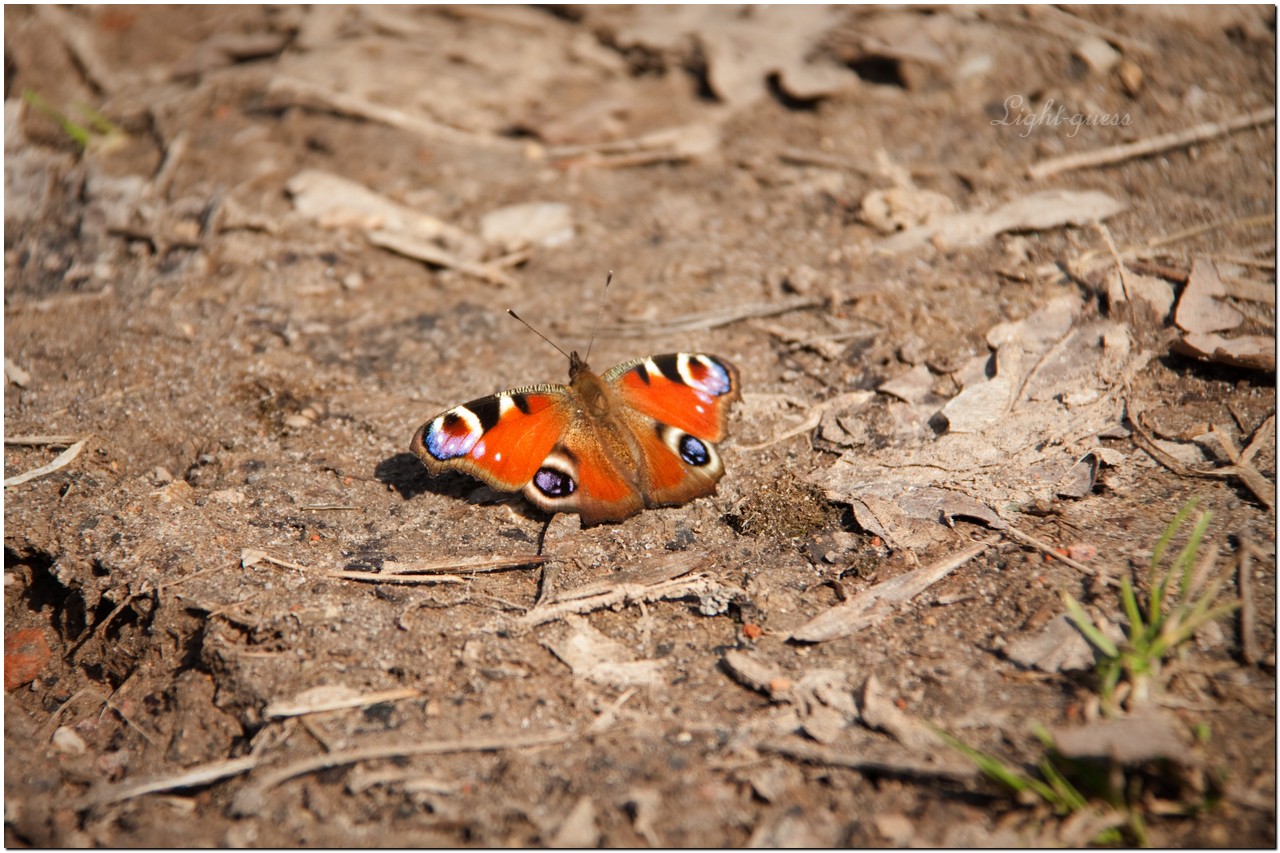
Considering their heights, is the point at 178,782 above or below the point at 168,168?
below

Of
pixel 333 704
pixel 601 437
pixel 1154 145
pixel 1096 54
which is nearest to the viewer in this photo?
pixel 333 704

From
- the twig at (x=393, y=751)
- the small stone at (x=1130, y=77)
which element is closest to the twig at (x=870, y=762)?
the twig at (x=393, y=751)

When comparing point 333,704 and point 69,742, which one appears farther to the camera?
point 69,742

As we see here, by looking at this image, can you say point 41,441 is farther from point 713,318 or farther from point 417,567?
point 713,318

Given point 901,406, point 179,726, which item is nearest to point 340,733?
point 179,726

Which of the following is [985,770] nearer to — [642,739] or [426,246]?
[642,739]

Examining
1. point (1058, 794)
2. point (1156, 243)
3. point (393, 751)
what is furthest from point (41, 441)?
point (1156, 243)

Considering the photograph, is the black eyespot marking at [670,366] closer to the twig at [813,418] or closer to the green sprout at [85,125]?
the twig at [813,418]
